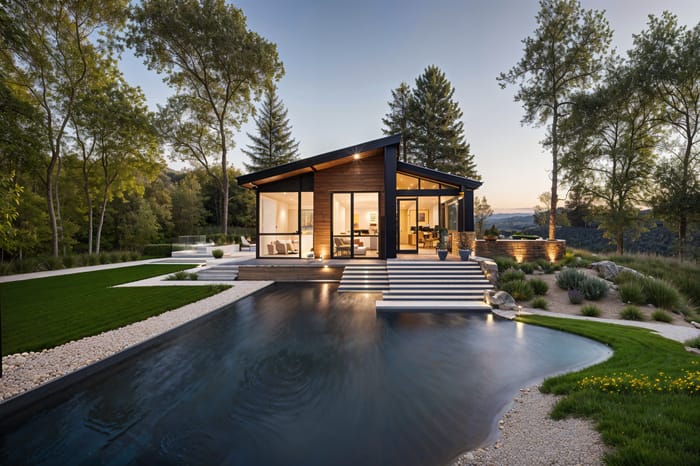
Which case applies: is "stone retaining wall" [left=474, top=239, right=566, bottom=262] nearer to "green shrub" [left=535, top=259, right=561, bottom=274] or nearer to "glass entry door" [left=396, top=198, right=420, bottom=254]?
"green shrub" [left=535, top=259, right=561, bottom=274]

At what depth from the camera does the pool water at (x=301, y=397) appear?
7.09 feet

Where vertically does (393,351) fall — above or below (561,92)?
below

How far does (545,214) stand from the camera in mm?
18750

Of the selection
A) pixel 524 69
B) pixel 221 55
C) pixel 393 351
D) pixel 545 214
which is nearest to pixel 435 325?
pixel 393 351

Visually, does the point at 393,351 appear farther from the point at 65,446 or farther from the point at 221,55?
the point at 221,55

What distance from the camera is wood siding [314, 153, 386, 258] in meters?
11.1

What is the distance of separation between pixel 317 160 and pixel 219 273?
5.49m

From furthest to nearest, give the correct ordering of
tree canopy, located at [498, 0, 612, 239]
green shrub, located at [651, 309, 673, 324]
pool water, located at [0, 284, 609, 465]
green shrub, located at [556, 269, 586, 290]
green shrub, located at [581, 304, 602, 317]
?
1. tree canopy, located at [498, 0, 612, 239]
2. green shrub, located at [556, 269, 586, 290]
3. green shrub, located at [581, 304, 602, 317]
4. green shrub, located at [651, 309, 673, 324]
5. pool water, located at [0, 284, 609, 465]

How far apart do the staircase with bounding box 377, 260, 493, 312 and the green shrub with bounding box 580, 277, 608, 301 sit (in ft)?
6.97

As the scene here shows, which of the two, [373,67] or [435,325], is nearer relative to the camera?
[435,325]

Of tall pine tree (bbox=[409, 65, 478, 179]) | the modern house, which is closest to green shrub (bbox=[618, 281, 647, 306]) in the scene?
the modern house

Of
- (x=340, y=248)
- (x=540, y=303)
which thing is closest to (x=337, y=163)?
(x=340, y=248)

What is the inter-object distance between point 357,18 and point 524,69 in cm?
889

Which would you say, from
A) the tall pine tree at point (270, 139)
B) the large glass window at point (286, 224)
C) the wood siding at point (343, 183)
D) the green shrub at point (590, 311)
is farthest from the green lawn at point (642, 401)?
the tall pine tree at point (270, 139)
